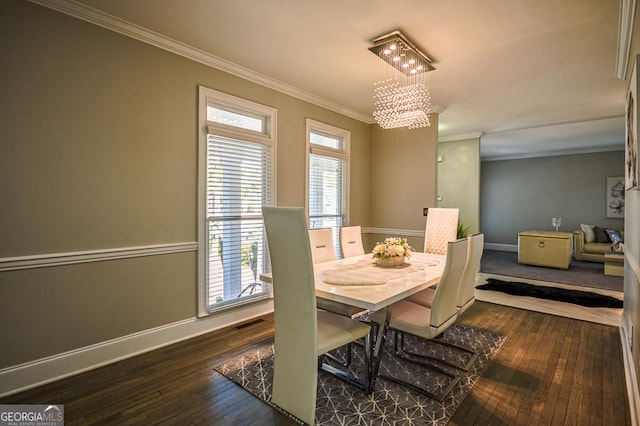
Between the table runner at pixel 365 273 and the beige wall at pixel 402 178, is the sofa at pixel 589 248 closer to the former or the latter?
the beige wall at pixel 402 178

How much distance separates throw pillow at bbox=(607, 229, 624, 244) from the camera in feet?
20.4

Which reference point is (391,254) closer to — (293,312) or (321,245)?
(321,245)

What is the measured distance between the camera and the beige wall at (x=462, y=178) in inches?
238

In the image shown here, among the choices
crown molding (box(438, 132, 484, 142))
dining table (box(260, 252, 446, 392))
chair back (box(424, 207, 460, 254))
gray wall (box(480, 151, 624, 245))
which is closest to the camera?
dining table (box(260, 252, 446, 392))

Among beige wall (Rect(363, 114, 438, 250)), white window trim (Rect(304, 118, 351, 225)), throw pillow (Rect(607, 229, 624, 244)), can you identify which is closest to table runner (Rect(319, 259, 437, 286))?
white window trim (Rect(304, 118, 351, 225))

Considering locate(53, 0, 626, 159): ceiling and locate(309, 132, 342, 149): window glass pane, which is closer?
locate(53, 0, 626, 159): ceiling

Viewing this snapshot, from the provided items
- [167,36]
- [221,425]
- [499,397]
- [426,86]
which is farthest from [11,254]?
[426,86]

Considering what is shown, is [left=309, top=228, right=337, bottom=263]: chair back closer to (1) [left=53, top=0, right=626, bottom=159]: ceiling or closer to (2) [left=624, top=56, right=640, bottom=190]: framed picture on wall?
(1) [left=53, top=0, right=626, bottom=159]: ceiling

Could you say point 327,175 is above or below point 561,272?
above

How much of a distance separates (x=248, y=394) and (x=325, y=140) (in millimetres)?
3324

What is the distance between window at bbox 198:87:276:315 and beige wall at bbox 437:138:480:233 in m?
4.18

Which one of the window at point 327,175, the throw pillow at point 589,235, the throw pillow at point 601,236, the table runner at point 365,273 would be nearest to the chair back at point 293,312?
the table runner at point 365,273

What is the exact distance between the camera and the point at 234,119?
3.32 metres

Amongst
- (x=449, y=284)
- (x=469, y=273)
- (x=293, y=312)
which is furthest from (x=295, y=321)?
(x=469, y=273)
